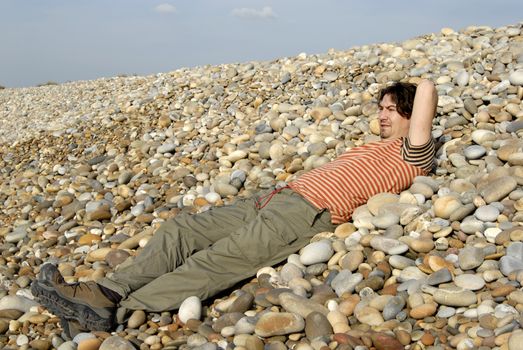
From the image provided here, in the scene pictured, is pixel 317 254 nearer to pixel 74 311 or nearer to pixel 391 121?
pixel 391 121

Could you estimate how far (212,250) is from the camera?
4.31m

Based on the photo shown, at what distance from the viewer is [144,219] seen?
6.04m

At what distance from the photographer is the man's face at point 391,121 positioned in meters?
5.06

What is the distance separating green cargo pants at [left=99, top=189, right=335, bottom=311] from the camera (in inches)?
Result: 163

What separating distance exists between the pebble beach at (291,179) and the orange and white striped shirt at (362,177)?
154mm

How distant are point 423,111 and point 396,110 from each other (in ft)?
1.23

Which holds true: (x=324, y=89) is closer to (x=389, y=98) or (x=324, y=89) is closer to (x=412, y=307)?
(x=389, y=98)

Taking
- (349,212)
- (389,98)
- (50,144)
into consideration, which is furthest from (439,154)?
(50,144)

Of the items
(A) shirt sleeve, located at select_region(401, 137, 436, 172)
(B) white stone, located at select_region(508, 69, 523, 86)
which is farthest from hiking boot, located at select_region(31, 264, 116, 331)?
(B) white stone, located at select_region(508, 69, 523, 86)

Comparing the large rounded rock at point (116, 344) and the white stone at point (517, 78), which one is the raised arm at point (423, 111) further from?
the large rounded rock at point (116, 344)

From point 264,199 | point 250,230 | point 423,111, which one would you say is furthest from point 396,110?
point 250,230

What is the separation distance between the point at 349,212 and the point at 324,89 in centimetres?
373

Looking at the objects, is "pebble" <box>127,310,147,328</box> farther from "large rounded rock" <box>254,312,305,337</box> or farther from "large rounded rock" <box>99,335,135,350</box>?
"large rounded rock" <box>254,312,305,337</box>

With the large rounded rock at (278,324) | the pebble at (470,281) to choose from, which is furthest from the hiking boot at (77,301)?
the pebble at (470,281)
